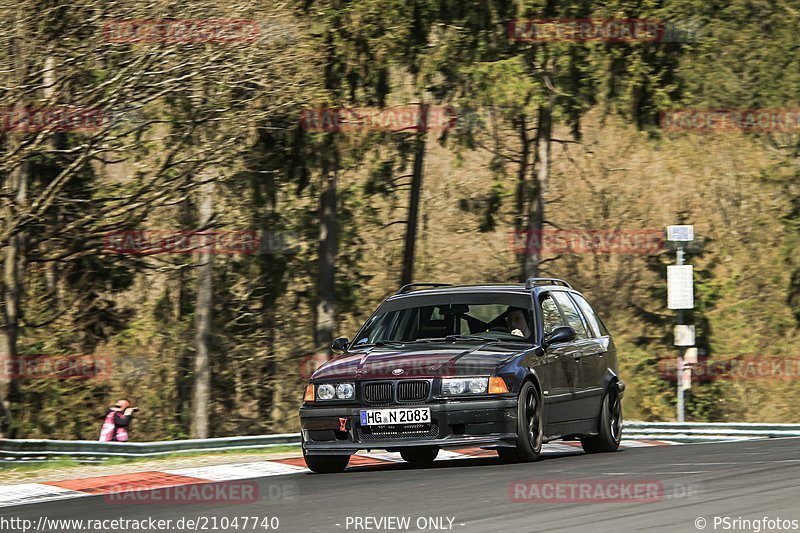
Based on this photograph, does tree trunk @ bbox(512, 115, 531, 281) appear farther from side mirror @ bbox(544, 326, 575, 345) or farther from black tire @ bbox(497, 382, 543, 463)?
black tire @ bbox(497, 382, 543, 463)

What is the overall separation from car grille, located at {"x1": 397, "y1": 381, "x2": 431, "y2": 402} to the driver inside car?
1.38 metres

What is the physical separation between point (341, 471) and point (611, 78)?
62.7ft

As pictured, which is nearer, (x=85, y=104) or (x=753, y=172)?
(x=85, y=104)

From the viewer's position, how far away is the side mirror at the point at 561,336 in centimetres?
1238

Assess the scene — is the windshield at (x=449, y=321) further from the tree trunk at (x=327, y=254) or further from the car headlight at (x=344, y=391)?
the tree trunk at (x=327, y=254)

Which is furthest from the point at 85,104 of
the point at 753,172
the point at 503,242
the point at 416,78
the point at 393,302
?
the point at 753,172

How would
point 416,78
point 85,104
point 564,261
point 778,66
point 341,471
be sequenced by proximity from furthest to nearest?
point 564,261
point 778,66
point 416,78
point 85,104
point 341,471

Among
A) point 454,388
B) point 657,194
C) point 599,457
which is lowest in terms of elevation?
point 657,194

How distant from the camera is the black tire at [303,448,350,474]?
11.9 meters

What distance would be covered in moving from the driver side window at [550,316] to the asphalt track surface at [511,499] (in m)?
1.32

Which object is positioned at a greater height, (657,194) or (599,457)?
(599,457)

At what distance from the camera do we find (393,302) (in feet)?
43.5

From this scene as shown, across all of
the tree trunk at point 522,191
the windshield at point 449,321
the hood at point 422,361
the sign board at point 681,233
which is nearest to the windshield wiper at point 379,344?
the windshield at point 449,321

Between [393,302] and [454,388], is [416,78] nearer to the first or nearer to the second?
→ [393,302]
